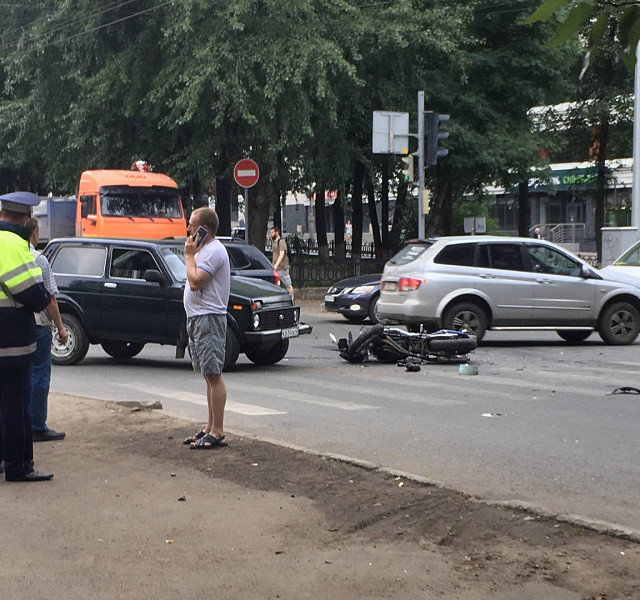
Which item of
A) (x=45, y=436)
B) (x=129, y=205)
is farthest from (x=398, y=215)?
(x=45, y=436)

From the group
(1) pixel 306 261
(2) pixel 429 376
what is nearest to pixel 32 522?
(2) pixel 429 376

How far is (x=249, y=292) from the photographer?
14.4m

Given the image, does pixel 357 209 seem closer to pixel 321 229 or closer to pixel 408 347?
pixel 321 229

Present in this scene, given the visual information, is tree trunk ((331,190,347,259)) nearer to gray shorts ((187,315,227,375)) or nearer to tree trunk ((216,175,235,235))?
tree trunk ((216,175,235,235))

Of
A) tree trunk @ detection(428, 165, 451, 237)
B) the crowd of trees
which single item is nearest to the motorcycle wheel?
the crowd of trees

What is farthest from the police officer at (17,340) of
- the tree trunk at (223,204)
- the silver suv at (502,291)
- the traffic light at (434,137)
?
the tree trunk at (223,204)

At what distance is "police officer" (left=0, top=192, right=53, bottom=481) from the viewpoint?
695cm

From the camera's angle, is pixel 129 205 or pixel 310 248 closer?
pixel 129 205

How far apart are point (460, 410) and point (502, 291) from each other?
6.81 meters

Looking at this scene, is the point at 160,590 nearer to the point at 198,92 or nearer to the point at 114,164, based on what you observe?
the point at 198,92

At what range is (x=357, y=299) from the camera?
21578 mm

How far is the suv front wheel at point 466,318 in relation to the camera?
56.2ft

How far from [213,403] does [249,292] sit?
611 centimetres

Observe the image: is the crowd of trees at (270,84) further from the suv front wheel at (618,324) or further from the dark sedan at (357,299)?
the suv front wheel at (618,324)
